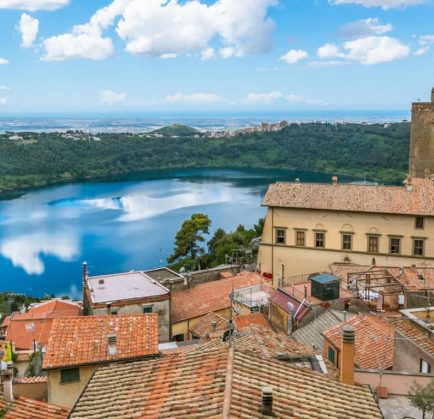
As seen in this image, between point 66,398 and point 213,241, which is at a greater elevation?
point 66,398

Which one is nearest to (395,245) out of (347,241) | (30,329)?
(347,241)

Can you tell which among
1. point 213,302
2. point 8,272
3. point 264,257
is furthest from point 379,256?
point 8,272

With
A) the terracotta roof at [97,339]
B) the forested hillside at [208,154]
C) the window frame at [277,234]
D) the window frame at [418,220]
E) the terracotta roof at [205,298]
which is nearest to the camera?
the terracotta roof at [97,339]

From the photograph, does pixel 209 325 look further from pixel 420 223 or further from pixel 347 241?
pixel 420 223

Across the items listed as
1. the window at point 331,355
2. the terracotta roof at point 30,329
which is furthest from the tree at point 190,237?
the window at point 331,355

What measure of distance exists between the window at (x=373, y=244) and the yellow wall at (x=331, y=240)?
0.45ft

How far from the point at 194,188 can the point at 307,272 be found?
69503 millimetres

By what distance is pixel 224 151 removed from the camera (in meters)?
136

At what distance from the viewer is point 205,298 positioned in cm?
2030

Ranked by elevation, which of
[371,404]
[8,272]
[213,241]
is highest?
[371,404]

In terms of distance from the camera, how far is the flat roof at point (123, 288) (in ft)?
57.1

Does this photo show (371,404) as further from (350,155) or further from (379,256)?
(350,155)

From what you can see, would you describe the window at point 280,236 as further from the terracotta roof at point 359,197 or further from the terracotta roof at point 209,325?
the terracotta roof at point 209,325

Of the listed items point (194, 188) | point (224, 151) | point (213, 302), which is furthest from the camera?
point (224, 151)
